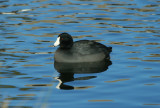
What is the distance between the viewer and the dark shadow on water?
1165 cm

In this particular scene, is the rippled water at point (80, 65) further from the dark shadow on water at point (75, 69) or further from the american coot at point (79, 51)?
the american coot at point (79, 51)

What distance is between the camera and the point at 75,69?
41.8ft

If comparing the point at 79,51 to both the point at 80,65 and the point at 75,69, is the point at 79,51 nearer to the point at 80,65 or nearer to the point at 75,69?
the point at 80,65

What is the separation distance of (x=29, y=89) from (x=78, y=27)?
804cm

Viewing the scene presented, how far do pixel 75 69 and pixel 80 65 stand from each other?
1.77 ft

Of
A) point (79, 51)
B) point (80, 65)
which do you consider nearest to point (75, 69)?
point (80, 65)

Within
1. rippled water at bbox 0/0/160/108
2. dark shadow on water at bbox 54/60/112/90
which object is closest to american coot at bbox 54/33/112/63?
dark shadow on water at bbox 54/60/112/90

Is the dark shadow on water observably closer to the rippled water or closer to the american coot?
the rippled water

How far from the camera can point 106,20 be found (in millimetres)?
19672

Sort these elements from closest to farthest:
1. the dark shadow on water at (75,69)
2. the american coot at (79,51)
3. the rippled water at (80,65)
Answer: the rippled water at (80,65)
the dark shadow on water at (75,69)
the american coot at (79,51)

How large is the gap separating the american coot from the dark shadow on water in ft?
0.59

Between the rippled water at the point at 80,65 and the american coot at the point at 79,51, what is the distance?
0.38m

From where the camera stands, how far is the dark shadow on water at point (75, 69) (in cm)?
1165

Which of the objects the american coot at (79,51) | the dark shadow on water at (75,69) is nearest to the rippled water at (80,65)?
the dark shadow on water at (75,69)
